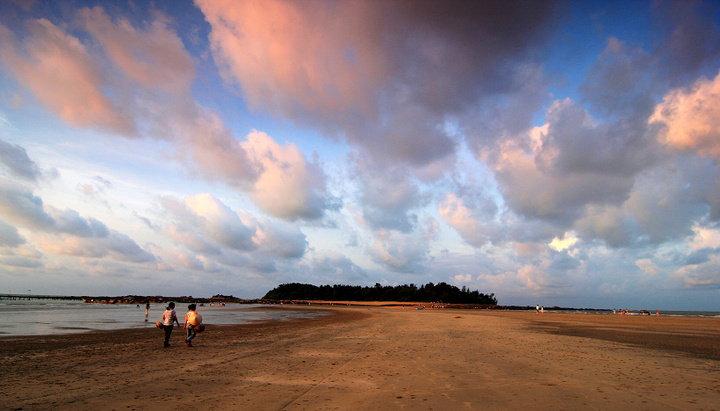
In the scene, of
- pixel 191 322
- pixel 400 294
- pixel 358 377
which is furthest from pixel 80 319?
pixel 400 294

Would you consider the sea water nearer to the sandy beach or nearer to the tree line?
the sandy beach

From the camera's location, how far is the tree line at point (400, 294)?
15025 centimetres

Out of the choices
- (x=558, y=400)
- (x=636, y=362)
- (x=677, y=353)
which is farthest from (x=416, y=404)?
(x=677, y=353)

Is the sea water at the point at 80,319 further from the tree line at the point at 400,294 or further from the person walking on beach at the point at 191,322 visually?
the tree line at the point at 400,294

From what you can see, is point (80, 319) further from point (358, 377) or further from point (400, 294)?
point (400, 294)

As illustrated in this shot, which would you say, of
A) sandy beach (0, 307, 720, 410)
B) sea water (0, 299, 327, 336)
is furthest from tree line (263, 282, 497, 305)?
sandy beach (0, 307, 720, 410)

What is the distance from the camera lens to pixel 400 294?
168000mm

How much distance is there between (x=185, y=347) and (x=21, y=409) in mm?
10203

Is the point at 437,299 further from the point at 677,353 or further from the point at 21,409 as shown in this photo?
the point at 21,409

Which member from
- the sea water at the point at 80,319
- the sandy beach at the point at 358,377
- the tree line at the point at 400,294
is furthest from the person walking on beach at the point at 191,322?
the tree line at the point at 400,294

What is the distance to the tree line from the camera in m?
150

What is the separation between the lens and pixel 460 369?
1141 centimetres

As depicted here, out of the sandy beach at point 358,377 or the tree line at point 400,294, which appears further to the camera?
the tree line at point 400,294

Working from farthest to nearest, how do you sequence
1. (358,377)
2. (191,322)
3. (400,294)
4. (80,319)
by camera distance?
(400,294) → (80,319) → (191,322) → (358,377)
